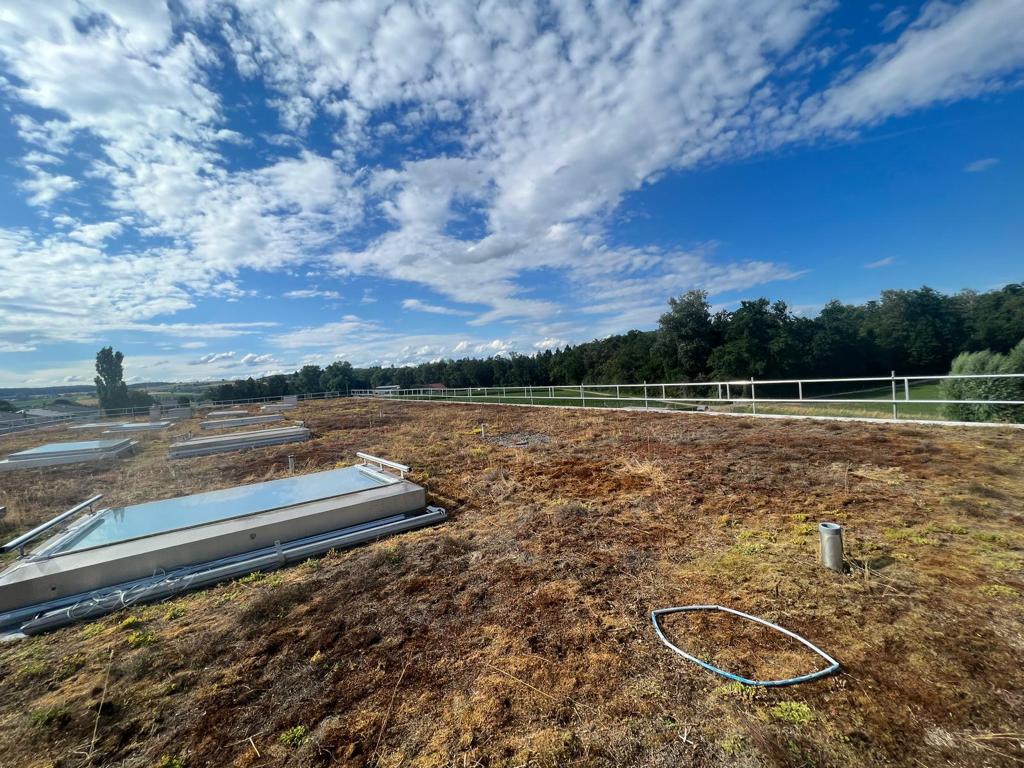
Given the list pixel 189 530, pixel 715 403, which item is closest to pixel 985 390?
pixel 715 403

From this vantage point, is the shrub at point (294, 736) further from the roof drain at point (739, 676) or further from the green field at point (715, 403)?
the green field at point (715, 403)

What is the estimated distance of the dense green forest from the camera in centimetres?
3397

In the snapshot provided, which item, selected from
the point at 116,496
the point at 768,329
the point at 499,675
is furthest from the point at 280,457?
the point at 768,329

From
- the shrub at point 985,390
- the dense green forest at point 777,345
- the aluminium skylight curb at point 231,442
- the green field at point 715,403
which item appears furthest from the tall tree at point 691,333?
the aluminium skylight curb at point 231,442

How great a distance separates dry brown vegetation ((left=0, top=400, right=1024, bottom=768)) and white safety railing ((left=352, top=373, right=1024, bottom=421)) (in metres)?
4.66

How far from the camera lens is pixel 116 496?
7.32 metres

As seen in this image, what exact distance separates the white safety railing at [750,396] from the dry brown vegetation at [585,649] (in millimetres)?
4664

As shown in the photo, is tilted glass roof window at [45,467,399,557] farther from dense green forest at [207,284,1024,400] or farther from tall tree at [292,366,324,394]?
tall tree at [292,366,324,394]

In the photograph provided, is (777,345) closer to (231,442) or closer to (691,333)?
(691,333)

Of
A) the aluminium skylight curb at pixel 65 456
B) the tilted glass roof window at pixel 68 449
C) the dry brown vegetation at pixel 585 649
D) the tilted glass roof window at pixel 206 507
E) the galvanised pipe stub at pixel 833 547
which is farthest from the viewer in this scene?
the tilted glass roof window at pixel 68 449

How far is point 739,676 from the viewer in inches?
88.4

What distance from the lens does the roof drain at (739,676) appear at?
217 centimetres

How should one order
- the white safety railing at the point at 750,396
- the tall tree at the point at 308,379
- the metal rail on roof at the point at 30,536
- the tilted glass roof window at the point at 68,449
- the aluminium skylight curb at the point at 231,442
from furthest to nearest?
the tall tree at the point at 308,379 < the tilted glass roof window at the point at 68,449 < the aluminium skylight curb at the point at 231,442 < the white safety railing at the point at 750,396 < the metal rail on roof at the point at 30,536

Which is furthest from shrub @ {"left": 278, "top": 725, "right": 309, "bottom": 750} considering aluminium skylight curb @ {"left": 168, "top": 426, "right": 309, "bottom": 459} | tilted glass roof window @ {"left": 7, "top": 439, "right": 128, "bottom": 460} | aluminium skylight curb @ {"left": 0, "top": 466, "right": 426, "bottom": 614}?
tilted glass roof window @ {"left": 7, "top": 439, "right": 128, "bottom": 460}
